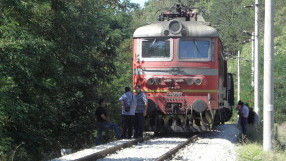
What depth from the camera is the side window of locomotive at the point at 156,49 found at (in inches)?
761

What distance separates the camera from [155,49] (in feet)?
64.0

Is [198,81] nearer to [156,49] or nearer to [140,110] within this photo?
[156,49]

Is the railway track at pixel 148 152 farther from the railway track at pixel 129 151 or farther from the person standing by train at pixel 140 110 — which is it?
the person standing by train at pixel 140 110

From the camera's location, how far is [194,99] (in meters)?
18.9

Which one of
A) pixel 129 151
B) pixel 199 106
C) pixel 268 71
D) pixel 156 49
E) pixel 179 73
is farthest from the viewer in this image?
pixel 156 49

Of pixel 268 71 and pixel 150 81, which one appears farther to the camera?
pixel 150 81

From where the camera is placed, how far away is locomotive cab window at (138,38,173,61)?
63.4 feet

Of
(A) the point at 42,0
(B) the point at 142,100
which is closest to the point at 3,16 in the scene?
(A) the point at 42,0

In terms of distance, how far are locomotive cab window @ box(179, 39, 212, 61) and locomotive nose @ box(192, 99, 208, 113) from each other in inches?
54.6

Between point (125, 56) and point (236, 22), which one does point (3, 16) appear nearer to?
point (125, 56)

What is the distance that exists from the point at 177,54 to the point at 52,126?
583cm

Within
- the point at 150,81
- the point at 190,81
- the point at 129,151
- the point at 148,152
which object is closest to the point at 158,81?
the point at 150,81

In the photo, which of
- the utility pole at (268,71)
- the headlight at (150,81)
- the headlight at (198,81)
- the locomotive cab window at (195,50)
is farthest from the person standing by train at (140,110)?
the utility pole at (268,71)

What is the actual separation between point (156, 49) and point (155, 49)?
0.12 feet
